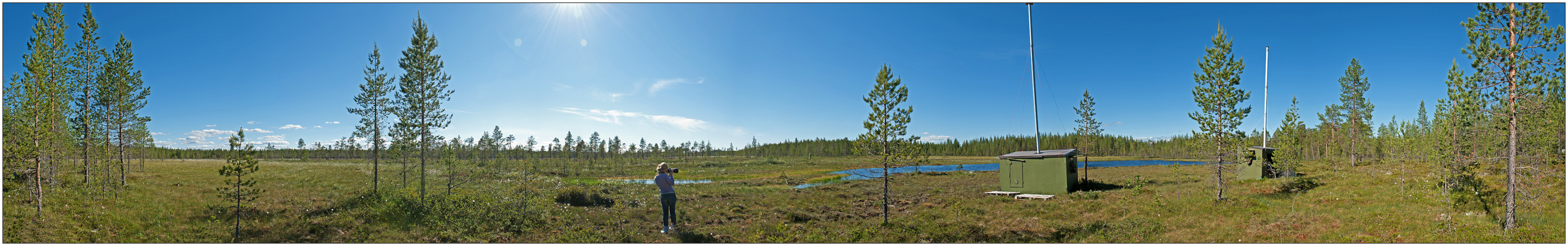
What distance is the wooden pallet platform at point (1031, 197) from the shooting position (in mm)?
19188

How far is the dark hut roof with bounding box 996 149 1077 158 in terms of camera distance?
19781 millimetres

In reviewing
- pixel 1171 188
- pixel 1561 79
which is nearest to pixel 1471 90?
pixel 1561 79

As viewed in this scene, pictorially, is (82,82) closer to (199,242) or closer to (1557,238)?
(199,242)

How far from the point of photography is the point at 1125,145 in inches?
4798

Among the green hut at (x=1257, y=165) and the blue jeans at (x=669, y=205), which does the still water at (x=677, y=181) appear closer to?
the blue jeans at (x=669, y=205)

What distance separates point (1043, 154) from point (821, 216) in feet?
34.6

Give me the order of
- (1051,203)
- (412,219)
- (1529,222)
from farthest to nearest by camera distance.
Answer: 1. (1051,203)
2. (412,219)
3. (1529,222)

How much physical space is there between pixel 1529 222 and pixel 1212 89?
7.43m

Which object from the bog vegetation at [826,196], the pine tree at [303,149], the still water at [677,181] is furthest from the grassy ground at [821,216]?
the pine tree at [303,149]

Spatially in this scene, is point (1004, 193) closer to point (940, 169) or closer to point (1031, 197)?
point (1031, 197)

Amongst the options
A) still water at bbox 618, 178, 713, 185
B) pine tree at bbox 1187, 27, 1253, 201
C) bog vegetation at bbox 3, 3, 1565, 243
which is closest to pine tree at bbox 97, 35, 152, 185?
bog vegetation at bbox 3, 3, 1565, 243

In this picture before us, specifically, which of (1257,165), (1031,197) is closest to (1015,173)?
(1031,197)

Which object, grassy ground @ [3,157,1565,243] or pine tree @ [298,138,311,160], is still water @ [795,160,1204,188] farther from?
pine tree @ [298,138,311,160]

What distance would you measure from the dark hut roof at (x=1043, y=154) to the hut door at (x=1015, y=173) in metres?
0.25
